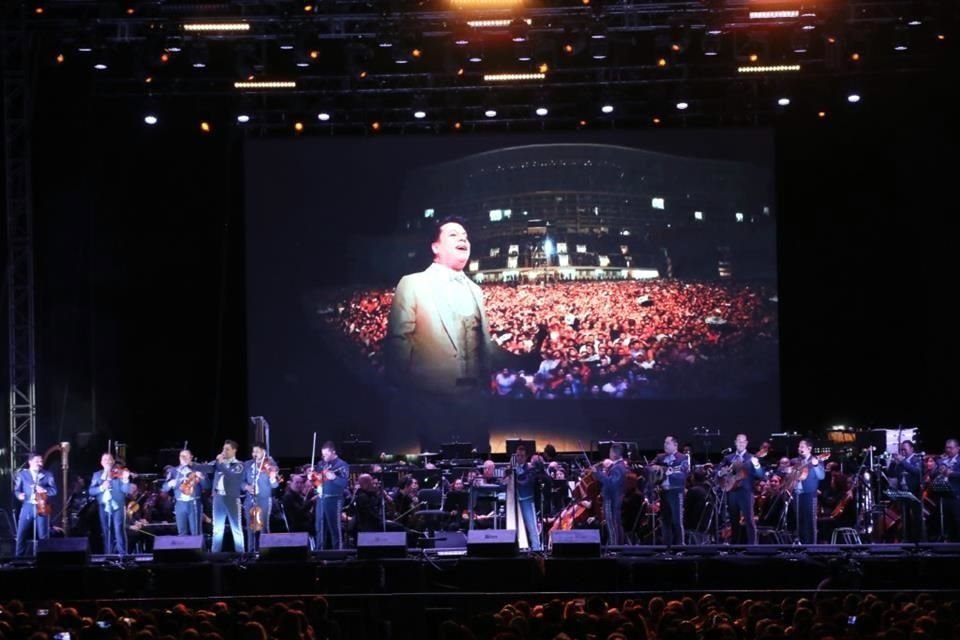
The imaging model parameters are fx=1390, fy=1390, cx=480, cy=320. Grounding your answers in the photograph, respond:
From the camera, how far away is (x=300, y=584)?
1700 cm

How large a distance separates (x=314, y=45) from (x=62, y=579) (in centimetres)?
934

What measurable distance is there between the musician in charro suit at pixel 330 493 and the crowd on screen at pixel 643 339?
20.2 ft

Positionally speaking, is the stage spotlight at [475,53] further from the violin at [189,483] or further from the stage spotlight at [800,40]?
the violin at [189,483]

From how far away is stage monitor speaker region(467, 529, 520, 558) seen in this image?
17125 mm

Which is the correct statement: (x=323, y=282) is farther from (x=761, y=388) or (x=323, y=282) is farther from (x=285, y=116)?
(x=761, y=388)

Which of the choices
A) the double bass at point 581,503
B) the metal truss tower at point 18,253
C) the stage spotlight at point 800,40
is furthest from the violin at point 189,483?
the stage spotlight at point 800,40

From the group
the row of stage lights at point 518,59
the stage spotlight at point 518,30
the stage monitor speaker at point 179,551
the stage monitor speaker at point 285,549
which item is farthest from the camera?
the row of stage lights at point 518,59

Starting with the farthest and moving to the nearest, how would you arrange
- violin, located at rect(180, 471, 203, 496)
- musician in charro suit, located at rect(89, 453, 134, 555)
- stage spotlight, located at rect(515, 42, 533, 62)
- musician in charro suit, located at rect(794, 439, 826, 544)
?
stage spotlight, located at rect(515, 42, 533, 62)
musician in charro suit, located at rect(89, 453, 134, 555)
violin, located at rect(180, 471, 203, 496)
musician in charro suit, located at rect(794, 439, 826, 544)

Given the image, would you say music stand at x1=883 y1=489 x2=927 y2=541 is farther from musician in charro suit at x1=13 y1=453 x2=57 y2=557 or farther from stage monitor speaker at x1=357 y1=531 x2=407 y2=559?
musician in charro suit at x1=13 y1=453 x2=57 y2=557

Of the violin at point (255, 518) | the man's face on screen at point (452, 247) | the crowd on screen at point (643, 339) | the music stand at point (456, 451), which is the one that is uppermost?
the man's face on screen at point (452, 247)

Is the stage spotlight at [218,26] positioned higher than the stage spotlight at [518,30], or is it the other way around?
the stage spotlight at [218,26]

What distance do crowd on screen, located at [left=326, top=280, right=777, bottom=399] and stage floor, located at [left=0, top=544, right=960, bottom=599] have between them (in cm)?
865

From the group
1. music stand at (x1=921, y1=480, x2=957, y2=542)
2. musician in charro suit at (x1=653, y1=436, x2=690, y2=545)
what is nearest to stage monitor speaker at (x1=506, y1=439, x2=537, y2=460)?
musician in charro suit at (x1=653, y1=436, x2=690, y2=545)

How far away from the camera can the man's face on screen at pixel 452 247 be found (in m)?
26.2
